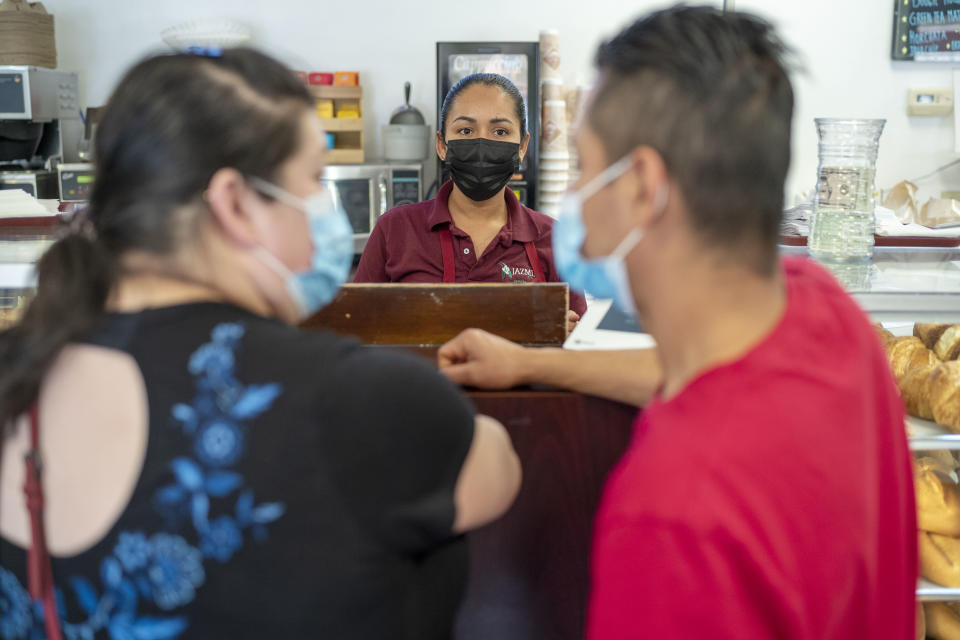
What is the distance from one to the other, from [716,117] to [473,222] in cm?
167

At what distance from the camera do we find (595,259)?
0.86 m

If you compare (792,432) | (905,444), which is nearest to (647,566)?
(792,432)

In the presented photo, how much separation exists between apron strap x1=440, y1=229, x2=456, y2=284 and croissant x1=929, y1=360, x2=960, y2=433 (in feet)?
4.04

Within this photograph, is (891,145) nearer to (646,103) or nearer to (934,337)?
(934,337)

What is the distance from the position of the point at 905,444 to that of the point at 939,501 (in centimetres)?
93

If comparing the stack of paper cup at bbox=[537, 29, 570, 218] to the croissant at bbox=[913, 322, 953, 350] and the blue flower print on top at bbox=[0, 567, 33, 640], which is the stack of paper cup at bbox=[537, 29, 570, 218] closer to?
the croissant at bbox=[913, 322, 953, 350]

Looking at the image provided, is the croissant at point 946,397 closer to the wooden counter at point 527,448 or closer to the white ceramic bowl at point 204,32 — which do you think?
the wooden counter at point 527,448

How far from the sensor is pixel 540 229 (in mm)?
2443

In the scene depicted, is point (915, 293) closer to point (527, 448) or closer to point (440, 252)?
point (527, 448)

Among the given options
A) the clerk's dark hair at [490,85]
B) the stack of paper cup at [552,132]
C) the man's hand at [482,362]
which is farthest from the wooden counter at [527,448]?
the stack of paper cup at [552,132]

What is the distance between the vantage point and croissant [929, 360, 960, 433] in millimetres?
1454

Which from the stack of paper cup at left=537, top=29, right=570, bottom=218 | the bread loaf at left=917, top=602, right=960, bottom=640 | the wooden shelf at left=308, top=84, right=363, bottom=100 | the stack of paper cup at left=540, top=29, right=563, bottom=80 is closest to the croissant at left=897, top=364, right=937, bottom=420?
the bread loaf at left=917, top=602, right=960, bottom=640

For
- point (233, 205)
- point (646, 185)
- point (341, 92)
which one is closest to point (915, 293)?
point (646, 185)

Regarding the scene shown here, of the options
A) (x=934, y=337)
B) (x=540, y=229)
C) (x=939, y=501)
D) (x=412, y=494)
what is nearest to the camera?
(x=412, y=494)
